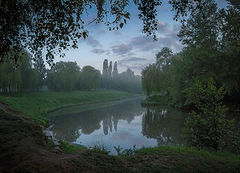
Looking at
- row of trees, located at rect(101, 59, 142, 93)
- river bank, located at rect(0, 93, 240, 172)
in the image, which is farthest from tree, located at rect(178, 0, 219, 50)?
row of trees, located at rect(101, 59, 142, 93)

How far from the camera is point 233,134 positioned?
6.12 metres

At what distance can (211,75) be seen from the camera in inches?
701

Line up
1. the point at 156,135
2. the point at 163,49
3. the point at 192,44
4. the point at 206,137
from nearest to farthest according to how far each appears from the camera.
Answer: the point at 206,137
the point at 156,135
the point at 192,44
the point at 163,49

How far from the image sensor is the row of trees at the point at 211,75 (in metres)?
5.96

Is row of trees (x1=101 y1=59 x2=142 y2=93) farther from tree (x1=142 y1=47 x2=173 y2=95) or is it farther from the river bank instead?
the river bank

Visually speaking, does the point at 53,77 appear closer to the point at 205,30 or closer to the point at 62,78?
the point at 62,78

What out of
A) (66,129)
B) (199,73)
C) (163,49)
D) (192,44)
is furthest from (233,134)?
(163,49)

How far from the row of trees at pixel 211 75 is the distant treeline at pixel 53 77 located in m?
6.55

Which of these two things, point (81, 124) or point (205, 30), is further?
point (205, 30)

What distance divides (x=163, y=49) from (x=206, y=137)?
127 feet

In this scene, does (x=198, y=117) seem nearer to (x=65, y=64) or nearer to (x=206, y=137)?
(x=206, y=137)

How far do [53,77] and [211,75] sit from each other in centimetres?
4729

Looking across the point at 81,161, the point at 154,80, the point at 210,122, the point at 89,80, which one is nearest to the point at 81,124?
the point at 81,161

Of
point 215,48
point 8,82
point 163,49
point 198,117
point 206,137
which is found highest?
point 163,49
